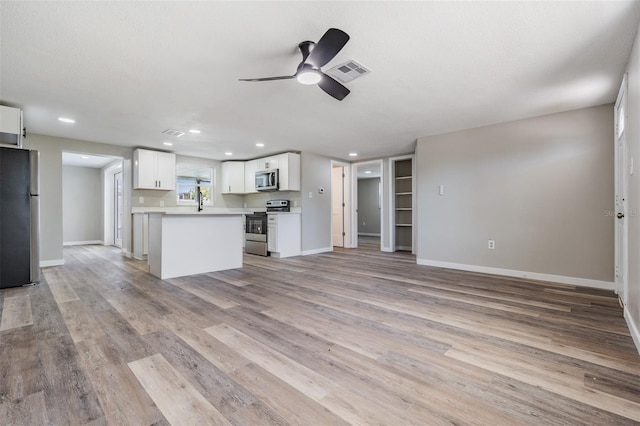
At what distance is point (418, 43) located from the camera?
2162 mm

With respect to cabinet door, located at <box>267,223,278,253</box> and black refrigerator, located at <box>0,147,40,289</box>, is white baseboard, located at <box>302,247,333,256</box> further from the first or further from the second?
black refrigerator, located at <box>0,147,40,289</box>

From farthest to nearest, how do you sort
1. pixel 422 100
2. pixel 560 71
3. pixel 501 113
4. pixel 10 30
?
pixel 501 113 → pixel 422 100 → pixel 560 71 → pixel 10 30

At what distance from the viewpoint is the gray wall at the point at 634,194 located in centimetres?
202

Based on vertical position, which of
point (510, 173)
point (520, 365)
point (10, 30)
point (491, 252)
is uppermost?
point (10, 30)

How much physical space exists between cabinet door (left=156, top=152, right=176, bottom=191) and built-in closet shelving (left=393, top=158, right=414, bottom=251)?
198 inches

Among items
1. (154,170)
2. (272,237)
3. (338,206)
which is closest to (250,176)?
(272,237)

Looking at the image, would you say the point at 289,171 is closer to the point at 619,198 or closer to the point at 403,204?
the point at 403,204

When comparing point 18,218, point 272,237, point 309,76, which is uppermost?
point 309,76

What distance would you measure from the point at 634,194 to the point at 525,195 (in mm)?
1798

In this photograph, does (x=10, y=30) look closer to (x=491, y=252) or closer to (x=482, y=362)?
(x=482, y=362)

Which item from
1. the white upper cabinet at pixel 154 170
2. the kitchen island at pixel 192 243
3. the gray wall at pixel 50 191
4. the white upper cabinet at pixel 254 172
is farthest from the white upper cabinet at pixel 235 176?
the gray wall at pixel 50 191

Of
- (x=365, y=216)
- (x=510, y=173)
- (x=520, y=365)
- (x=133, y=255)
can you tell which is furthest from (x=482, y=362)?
(x=365, y=216)

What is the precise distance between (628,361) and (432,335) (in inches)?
44.5

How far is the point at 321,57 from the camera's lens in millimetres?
2035
